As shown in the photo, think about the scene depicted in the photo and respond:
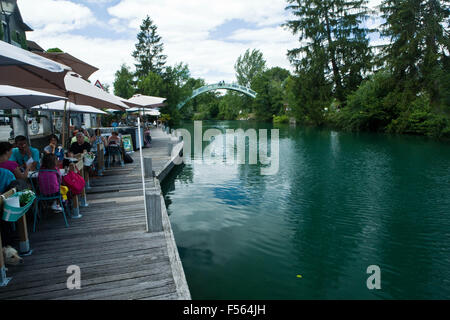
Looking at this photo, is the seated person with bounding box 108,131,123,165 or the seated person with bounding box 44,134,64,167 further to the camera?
the seated person with bounding box 108,131,123,165

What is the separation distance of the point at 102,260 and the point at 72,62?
6550 millimetres

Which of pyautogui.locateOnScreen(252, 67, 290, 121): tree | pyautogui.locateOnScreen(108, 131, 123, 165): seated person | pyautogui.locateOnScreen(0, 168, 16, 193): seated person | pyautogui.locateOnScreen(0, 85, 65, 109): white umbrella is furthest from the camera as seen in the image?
pyautogui.locateOnScreen(252, 67, 290, 121): tree

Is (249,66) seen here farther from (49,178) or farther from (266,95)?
(49,178)

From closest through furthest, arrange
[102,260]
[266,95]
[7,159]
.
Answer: [102,260], [7,159], [266,95]

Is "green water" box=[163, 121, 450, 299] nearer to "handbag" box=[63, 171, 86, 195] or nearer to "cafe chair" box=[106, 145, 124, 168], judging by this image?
"cafe chair" box=[106, 145, 124, 168]

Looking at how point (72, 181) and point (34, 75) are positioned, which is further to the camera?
point (72, 181)


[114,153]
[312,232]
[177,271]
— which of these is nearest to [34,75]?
[177,271]

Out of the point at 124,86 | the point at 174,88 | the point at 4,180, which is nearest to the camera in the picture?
the point at 4,180

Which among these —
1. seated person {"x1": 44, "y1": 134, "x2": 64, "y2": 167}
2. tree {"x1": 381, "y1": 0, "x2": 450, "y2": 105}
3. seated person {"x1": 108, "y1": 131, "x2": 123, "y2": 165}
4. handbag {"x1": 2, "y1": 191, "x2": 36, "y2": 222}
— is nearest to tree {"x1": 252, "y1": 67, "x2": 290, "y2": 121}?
tree {"x1": 381, "y1": 0, "x2": 450, "y2": 105}

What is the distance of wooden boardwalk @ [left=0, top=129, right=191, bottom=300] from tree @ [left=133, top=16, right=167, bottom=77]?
152 feet

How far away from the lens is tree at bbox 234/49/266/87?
72625mm

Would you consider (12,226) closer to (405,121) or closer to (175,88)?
(405,121)

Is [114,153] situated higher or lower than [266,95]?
lower

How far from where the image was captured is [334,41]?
30.8 metres
